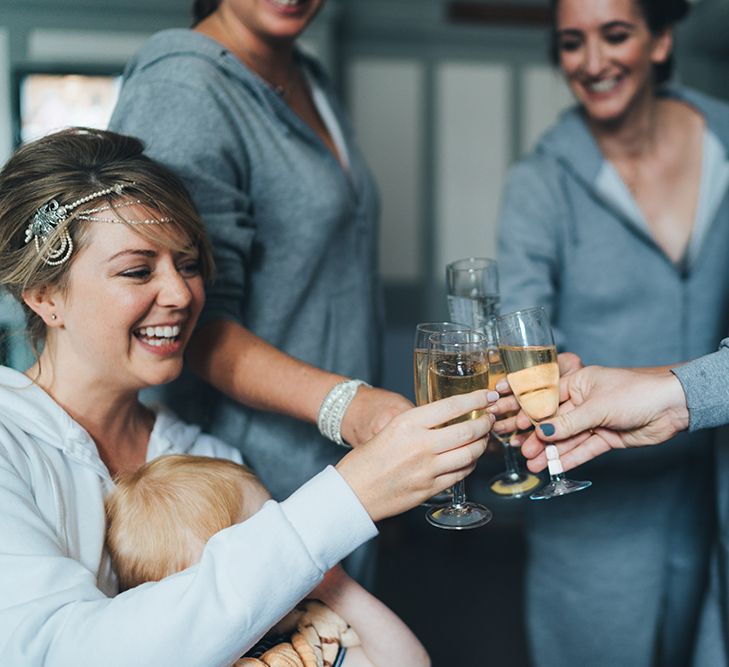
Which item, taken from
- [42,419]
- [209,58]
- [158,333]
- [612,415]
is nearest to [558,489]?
[612,415]

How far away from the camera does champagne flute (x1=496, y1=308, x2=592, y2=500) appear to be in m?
1.38

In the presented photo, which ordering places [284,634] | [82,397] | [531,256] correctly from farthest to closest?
1. [531,256]
2. [82,397]
3. [284,634]

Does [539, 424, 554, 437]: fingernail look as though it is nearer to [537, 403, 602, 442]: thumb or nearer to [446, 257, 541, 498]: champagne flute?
[537, 403, 602, 442]: thumb

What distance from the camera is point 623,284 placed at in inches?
84.1

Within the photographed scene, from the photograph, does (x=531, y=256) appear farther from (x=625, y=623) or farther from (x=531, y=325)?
(x=625, y=623)

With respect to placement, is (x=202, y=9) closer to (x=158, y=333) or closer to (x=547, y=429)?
(x=158, y=333)

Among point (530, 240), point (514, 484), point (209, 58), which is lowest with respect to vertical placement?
point (514, 484)

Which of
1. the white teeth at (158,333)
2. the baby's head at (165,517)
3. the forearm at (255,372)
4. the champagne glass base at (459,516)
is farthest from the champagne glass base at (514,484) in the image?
the white teeth at (158,333)

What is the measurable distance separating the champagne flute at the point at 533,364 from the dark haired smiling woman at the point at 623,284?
709 mm

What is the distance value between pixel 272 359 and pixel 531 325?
483 mm

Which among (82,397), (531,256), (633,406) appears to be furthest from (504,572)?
(82,397)

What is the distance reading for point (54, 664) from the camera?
3.44ft

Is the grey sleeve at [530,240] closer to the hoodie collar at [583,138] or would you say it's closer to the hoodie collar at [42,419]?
the hoodie collar at [583,138]

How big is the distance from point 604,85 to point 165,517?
158 centimetres
